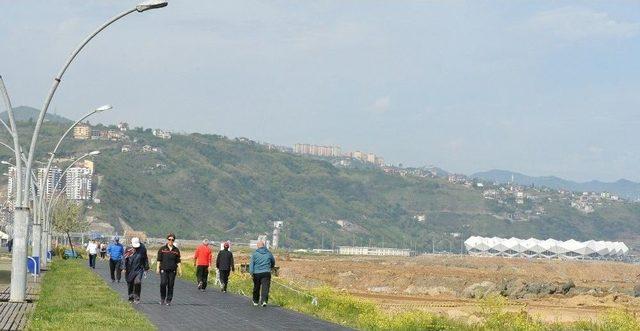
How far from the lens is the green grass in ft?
66.1

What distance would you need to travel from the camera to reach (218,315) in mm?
24531

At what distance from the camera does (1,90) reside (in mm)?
27688

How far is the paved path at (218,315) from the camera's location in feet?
70.7

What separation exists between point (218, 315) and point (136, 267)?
473 cm

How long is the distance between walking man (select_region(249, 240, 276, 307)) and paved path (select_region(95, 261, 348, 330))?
0.34 metres

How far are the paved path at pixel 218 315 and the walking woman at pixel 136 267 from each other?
336mm

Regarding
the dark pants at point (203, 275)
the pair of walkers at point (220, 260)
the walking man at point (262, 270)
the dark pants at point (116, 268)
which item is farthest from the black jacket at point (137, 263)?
the dark pants at point (116, 268)

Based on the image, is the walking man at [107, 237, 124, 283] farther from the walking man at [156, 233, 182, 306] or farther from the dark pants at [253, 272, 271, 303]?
the dark pants at [253, 272, 271, 303]

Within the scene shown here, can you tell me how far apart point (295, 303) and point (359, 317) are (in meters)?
4.84

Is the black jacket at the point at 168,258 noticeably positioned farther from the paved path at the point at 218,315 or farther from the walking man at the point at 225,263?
the walking man at the point at 225,263

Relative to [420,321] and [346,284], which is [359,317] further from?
[346,284]

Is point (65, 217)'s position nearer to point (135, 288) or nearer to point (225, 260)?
point (225, 260)

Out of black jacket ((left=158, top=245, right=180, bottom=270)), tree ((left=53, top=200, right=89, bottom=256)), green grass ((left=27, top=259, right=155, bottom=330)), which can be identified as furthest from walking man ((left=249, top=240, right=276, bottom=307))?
tree ((left=53, top=200, right=89, bottom=256))

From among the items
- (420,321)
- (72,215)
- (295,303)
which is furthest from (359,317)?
(72,215)
